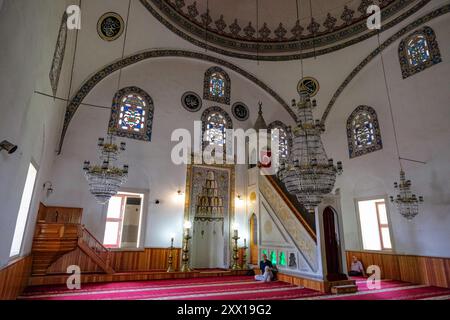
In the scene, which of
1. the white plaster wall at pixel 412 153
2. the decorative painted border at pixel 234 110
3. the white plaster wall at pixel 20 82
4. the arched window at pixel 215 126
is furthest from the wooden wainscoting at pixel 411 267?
the white plaster wall at pixel 20 82

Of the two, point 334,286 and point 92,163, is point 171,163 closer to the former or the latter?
point 92,163

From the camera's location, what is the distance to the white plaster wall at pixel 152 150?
22.3 ft

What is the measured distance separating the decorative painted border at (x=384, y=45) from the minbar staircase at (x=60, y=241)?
8.32 meters

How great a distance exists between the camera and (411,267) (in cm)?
678

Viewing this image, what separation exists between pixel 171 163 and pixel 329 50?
662 centimetres

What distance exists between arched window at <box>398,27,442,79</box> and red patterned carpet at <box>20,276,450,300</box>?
559 centimetres

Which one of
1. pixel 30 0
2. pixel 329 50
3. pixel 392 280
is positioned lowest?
pixel 392 280

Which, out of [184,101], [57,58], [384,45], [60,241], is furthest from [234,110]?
[60,241]

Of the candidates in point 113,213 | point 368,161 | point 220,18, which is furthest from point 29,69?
point 368,161

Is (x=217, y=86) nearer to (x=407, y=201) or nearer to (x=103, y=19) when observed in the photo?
(x=103, y=19)

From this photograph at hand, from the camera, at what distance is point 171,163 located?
320 inches

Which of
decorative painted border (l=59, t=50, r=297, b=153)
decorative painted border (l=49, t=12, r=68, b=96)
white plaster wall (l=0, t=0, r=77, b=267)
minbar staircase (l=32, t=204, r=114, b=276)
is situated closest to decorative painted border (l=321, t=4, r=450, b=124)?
decorative painted border (l=59, t=50, r=297, b=153)

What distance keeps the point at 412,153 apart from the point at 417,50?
2.92 meters

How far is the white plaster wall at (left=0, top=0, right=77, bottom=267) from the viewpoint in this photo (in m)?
2.22
